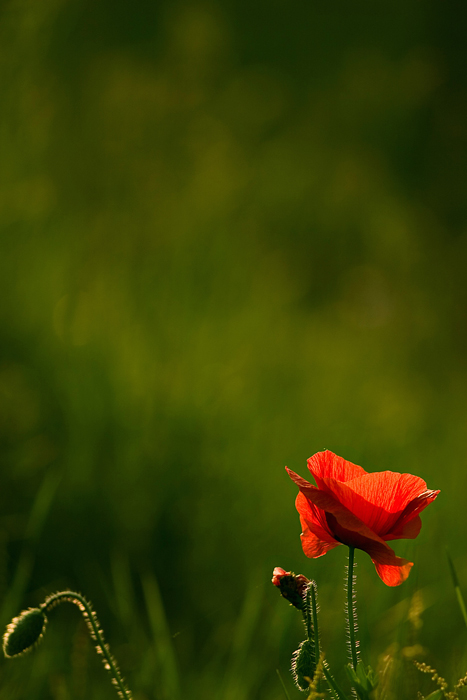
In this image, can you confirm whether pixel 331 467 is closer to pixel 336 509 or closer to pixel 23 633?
pixel 336 509

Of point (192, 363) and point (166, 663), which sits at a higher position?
point (192, 363)

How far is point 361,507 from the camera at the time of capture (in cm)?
28

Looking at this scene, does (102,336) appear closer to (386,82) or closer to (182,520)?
(182,520)

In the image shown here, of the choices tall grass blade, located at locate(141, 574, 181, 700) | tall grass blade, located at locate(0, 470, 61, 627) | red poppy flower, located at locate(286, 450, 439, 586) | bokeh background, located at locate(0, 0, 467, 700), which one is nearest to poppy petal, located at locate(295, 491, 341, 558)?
red poppy flower, located at locate(286, 450, 439, 586)

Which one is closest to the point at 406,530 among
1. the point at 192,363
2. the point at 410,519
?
the point at 410,519

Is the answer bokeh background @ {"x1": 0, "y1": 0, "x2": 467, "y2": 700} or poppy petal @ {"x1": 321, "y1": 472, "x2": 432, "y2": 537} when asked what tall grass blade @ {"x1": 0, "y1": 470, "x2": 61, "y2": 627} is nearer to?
bokeh background @ {"x1": 0, "y1": 0, "x2": 467, "y2": 700}

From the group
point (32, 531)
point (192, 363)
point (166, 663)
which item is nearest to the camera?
point (166, 663)

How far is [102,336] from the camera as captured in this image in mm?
1142

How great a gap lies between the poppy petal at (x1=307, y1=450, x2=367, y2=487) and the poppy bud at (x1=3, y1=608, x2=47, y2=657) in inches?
5.9

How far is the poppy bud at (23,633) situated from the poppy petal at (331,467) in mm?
149

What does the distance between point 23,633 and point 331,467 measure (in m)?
0.16

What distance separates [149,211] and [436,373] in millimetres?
1153

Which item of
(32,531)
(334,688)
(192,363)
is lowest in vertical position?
(334,688)

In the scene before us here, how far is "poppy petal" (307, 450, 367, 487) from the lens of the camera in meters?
0.29
